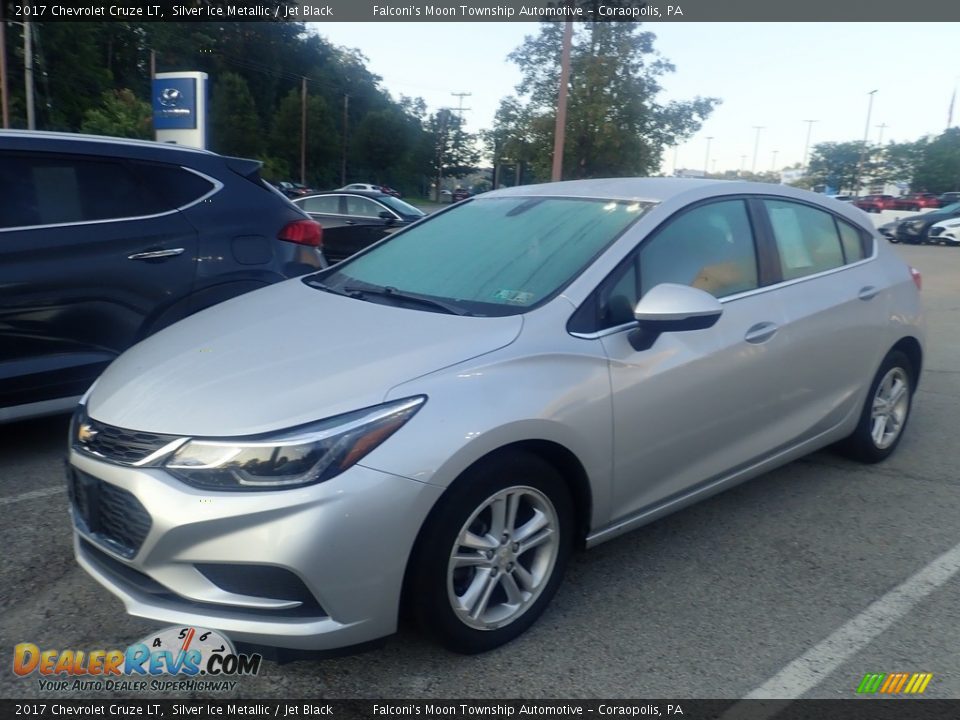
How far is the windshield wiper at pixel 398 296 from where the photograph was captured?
120 inches

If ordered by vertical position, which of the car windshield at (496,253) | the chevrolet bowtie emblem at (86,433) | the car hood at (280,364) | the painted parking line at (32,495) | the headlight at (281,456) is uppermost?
the car windshield at (496,253)

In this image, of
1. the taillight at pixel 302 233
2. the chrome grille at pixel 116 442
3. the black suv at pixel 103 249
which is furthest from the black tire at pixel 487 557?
the taillight at pixel 302 233

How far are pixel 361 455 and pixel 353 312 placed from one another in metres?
0.91

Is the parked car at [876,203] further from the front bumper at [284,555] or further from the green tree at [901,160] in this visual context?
the front bumper at [284,555]

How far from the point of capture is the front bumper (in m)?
2.27

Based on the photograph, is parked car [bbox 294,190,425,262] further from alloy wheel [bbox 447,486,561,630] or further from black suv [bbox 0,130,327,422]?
alloy wheel [bbox 447,486,561,630]

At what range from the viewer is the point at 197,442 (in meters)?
2.38

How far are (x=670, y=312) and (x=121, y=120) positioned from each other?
3991cm

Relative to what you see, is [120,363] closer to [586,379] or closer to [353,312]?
[353,312]

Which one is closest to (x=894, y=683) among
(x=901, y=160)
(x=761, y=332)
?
(x=761, y=332)

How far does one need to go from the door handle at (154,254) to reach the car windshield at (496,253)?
4.15 feet

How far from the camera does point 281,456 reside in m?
2.32

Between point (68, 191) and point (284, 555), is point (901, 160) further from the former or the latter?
point (284, 555)

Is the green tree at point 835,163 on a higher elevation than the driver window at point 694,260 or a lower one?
higher
